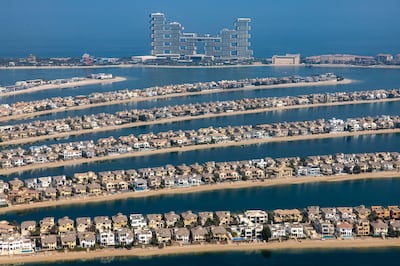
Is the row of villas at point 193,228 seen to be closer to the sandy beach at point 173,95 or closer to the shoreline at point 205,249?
the shoreline at point 205,249

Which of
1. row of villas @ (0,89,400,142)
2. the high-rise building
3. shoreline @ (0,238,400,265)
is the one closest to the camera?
shoreline @ (0,238,400,265)

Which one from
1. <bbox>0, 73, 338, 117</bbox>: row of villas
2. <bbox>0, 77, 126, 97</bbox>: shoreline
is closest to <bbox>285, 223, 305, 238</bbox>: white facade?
<bbox>0, 73, 338, 117</bbox>: row of villas

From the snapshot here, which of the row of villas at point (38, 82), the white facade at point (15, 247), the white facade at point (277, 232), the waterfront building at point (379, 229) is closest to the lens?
the white facade at point (15, 247)

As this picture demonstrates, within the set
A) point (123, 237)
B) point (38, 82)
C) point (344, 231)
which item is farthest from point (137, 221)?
point (38, 82)

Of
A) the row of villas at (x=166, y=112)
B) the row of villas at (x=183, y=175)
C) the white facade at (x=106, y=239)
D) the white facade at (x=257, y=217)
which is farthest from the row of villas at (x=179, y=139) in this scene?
the white facade at (x=257, y=217)

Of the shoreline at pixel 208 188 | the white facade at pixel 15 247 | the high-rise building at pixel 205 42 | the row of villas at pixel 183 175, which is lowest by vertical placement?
the white facade at pixel 15 247

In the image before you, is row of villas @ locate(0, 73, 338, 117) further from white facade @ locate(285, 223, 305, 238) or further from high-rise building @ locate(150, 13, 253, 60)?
white facade @ locate(285, 223, 305, 238)
